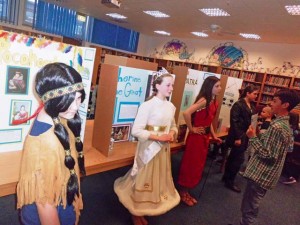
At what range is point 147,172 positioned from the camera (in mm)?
1770

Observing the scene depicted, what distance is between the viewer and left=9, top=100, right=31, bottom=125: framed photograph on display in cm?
134

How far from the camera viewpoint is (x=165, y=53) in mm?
10508

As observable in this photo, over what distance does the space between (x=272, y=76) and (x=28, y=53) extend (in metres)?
7.62

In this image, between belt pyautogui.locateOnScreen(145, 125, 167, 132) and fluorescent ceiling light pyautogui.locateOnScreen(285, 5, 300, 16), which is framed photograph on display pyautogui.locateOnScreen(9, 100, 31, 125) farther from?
fluorescent ceiling light pyautogui.locateOnScreen(285, 5, 300, 16)

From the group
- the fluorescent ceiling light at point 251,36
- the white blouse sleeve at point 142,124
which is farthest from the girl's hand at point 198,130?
the fluorescent ceiling light at point 251,36

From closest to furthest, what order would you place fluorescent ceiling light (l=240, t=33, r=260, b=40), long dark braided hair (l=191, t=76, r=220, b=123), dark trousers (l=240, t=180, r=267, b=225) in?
1. dark trousers (l=240, t=180, r=267, b=225)
2. long dark braided hair (l=191, t=76, r=220, b=123)
3. fluorescent ceiling light (l=240, t=33, r=260, b=40)

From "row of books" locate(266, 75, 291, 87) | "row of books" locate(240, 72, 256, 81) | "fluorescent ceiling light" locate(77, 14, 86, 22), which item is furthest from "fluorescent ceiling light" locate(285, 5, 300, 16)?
"fluorescent ceiling light" locate(77, 14, 86, 22)

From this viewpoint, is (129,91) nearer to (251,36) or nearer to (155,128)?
(155,128)

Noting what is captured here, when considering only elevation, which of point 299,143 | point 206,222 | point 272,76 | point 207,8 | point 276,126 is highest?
point 207,8

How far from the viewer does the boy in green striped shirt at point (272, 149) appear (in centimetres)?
182

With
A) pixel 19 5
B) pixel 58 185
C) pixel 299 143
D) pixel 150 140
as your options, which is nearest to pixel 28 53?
pixel 58 185

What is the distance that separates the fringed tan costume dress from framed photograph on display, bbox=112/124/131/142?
99cm

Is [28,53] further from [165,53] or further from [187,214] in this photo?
[165,53]

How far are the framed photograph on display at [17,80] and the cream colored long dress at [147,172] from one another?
75 centimetres
